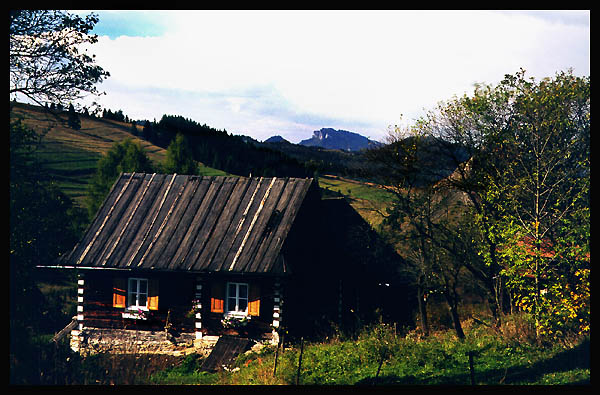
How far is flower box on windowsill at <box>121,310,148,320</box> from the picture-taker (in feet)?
74.4

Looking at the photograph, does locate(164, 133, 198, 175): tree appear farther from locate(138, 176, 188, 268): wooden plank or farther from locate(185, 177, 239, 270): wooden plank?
locate(185, 177, 239, 270): wooden plank

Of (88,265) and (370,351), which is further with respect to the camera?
(88,265)

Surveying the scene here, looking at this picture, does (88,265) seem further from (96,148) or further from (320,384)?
(96,148)

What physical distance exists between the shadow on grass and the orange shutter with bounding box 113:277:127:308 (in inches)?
460

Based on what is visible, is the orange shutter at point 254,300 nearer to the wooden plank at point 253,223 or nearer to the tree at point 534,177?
the wooden plank at point 253,223

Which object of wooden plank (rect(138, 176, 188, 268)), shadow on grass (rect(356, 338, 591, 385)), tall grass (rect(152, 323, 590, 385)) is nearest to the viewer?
shadow on grass (rect(356, 338, 591, 385))

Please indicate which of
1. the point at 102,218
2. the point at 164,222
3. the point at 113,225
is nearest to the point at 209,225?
the point at 164,222

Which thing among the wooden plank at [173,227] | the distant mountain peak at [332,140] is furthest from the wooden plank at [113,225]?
the distant mountain peak at [332,140]

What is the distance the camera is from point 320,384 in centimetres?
1514

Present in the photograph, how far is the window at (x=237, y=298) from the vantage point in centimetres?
2216

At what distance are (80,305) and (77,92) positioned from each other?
10.4m

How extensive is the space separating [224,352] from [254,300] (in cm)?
220

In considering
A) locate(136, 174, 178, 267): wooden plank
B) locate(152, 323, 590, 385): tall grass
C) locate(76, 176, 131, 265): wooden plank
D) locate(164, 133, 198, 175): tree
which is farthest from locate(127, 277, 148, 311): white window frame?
locate(164, 133, 198, 175): tree

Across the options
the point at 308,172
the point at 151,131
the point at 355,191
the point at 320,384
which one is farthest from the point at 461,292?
the point at 151,131
